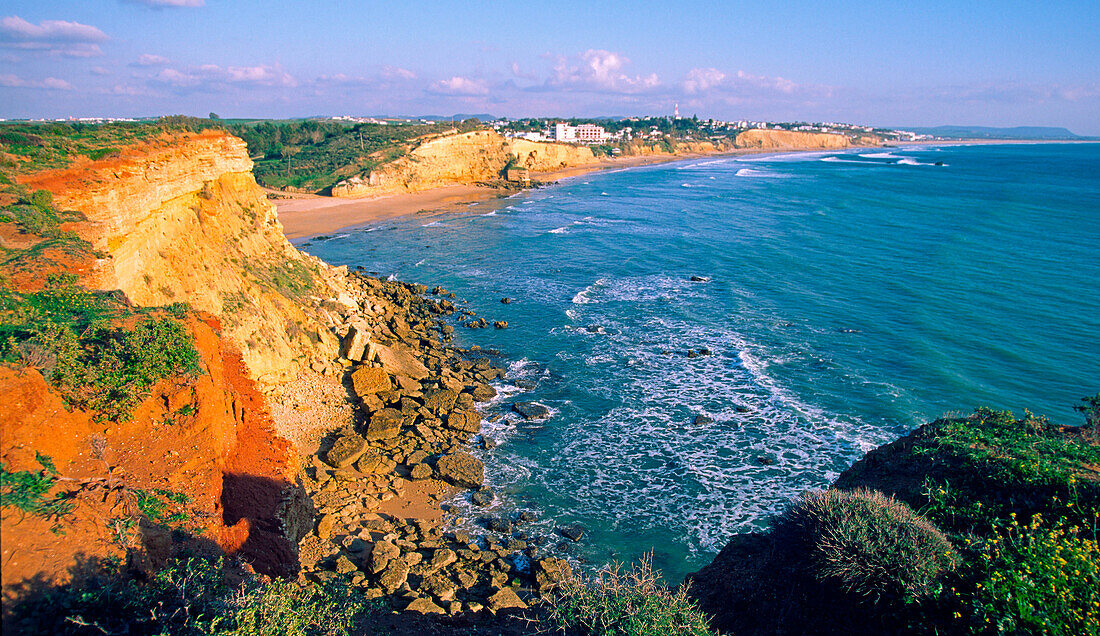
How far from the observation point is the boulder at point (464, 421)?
20.5m

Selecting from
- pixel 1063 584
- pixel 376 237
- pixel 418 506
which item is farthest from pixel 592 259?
pixel 1063 584

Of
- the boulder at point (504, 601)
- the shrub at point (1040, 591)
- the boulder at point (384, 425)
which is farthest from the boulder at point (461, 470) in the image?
the shrub at point (1040, 591)

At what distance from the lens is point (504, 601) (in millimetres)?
12273

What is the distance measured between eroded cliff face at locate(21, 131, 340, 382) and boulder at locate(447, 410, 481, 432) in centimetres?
527

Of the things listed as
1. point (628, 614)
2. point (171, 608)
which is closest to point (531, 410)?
point (628, 614)

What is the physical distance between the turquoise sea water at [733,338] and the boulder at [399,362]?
4.28 metres

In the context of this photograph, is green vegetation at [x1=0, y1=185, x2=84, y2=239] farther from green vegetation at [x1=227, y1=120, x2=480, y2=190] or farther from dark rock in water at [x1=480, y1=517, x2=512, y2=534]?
green vegetation at [x1=227, y1=120, x2=480, y2=190]

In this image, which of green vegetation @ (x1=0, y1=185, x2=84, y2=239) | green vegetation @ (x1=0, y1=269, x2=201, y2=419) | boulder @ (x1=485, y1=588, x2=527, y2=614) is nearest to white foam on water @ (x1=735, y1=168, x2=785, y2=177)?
boulder @ (x1=485, y1=588, x2=527, y2=614)

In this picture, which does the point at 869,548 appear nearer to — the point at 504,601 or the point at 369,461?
the point at 504,601

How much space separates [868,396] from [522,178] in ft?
263

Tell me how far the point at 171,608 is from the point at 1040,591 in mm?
11454

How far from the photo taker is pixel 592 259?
45250 mm

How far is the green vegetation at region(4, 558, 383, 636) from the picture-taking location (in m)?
5.95

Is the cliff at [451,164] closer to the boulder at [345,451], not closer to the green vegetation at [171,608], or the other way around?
the boulder at [345,451]
